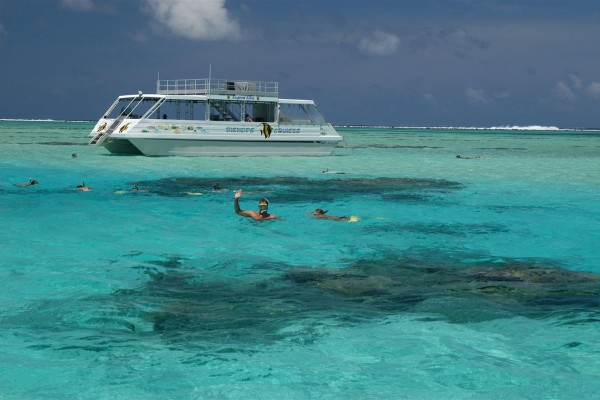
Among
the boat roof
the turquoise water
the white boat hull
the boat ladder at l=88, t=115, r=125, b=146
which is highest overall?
the boat roof

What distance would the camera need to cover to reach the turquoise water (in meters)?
5.96

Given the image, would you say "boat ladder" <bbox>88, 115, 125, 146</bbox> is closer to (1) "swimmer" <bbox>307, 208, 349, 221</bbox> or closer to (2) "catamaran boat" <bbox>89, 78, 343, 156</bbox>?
(2) "catamaran boat" <bbox>89, 78, 343, 156</bbox>

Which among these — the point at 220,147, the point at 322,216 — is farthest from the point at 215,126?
the point at 322,216

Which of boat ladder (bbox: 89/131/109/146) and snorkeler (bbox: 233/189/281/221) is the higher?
boat ladder (bbox: 89/131/109/146)

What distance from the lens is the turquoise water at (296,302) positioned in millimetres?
5965

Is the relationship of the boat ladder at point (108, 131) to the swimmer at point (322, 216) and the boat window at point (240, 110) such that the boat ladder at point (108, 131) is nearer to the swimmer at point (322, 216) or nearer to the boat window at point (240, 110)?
the boat window at point (240, 110)

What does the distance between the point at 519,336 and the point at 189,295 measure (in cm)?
377

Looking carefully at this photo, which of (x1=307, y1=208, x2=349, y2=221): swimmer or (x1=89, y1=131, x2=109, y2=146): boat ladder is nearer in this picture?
(x1=307, y1=208, x2=349, y2=221): swimmer

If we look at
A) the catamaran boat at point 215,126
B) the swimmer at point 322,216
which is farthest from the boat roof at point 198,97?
the swimmer at point 322,216

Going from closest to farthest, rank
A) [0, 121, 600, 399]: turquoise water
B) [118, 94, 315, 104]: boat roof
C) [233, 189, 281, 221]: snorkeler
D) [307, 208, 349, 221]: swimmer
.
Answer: [0, 121, 600, 399]: turquoise water, [233, 189, 281, 221]: snorkeler, [307, 208, 349, 221]: swimmer, [118, 94, 315, 104]: boat roof

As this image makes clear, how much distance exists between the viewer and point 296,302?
310 inches

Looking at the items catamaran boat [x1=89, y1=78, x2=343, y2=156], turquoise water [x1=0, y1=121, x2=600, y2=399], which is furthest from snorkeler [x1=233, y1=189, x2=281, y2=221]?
catamaran boat [x1=89, y1=78, x2=343, y2=156]

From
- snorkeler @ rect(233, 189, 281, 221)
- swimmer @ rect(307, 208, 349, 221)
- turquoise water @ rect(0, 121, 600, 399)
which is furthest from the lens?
swimmer @ rect(307, 208, 349, 221)

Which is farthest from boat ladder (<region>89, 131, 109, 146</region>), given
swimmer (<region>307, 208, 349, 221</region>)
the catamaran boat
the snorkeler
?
swimmer (<region>307, 208, 349, 221</region>)
